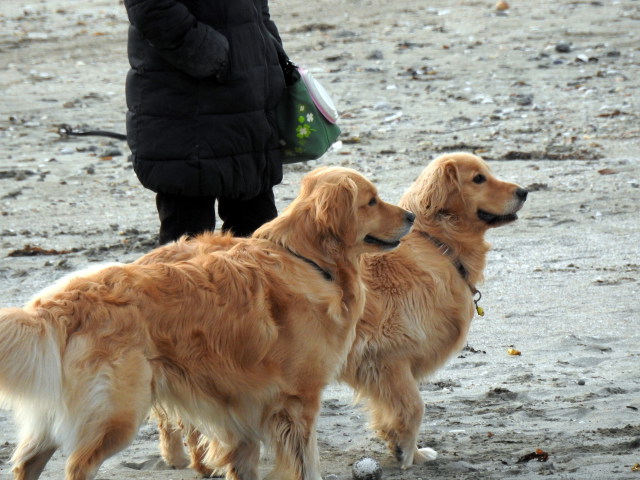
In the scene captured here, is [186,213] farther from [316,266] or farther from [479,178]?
[479,178]

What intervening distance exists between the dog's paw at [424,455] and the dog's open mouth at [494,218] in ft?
A: 3.89

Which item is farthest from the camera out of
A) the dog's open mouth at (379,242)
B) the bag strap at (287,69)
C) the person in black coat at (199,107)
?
the bag strap at (287,69)

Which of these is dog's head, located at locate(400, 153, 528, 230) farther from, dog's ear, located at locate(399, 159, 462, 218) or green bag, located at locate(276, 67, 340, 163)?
green bag, located at locate(276, 67, 340, 163)

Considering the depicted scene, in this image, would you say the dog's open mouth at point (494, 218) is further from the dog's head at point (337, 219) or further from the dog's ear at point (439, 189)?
the dog's head at point (337, 219)

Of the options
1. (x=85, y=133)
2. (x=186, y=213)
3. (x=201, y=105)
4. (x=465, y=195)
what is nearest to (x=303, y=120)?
(x=201, y=105)

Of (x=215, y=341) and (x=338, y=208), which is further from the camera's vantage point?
(x=338, y=208)

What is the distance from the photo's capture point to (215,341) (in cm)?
422

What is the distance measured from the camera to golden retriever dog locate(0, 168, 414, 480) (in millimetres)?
3895

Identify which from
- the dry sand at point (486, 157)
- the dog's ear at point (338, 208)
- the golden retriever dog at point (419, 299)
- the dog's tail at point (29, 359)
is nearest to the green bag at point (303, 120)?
the golden retriever dog at point (419, 299)

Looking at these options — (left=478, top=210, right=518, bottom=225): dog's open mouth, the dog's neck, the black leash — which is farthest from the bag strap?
the black leash

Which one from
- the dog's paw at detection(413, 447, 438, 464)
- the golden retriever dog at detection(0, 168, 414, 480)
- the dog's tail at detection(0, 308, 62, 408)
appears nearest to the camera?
the dog's tail at detection(0, 308, 62, 408)

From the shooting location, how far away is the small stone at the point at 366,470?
4.75 metres

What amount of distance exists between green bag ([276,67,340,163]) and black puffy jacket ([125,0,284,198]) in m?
0.28

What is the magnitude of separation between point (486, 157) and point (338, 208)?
19.8 ft
